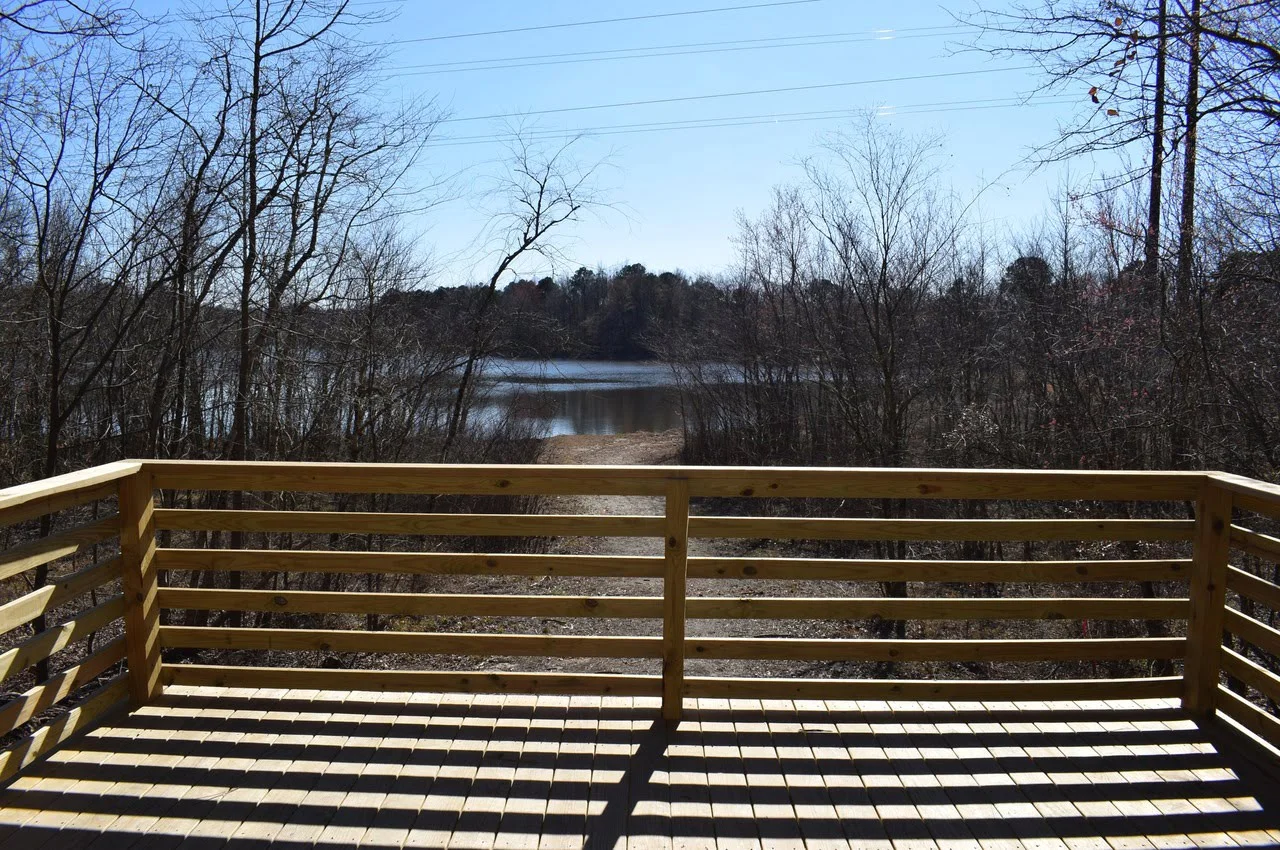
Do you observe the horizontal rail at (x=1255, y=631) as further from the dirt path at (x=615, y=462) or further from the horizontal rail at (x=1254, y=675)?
the dirt path at (x=615, y=462)

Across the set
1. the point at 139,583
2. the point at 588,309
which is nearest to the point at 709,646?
the point at 139,583

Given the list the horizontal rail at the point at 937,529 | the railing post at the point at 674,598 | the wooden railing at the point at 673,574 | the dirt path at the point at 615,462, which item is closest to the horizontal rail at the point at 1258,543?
the wooden railing at the point at 673,574

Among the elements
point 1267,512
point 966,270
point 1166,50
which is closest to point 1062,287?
point 966,270

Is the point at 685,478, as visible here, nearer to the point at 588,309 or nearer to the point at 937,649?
the point at 937,649

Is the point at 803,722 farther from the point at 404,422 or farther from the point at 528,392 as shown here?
the point at 528,392

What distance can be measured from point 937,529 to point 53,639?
304cm

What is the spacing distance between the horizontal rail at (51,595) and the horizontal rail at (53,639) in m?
0.07

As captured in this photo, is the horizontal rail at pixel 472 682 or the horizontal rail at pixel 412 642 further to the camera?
the horizontal rail at pixel 472 682

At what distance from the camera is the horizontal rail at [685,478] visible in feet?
9.83

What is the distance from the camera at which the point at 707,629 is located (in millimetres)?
8156

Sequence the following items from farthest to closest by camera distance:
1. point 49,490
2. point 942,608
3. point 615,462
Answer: point 615,462 → point 942,608 → point 49,490

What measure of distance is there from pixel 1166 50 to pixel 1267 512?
8.55ft

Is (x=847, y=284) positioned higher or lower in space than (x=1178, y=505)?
higher

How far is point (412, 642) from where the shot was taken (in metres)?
3.24
